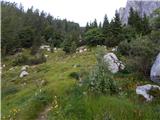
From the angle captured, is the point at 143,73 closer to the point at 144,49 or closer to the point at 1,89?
the point at 144,49

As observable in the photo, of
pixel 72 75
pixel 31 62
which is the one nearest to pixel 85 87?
pixel 72 75

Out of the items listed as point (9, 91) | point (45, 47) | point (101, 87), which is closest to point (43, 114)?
point (101, 87)

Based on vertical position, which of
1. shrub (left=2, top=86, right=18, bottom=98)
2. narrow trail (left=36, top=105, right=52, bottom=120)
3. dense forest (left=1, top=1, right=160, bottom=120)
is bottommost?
shrub (left=2, top=86, right=18, bottom=98)

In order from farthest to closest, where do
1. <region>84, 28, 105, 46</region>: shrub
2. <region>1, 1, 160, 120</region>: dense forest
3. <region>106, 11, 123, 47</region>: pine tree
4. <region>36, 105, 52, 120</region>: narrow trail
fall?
<region>84, 28, 105, 46</region>: shrub
<region>106, 11, 123, 47</region>: pine tree
<region>36, 105, 52, 120</region>: narrow trail
<region>1, 1, 160, 120</region>: dense forest

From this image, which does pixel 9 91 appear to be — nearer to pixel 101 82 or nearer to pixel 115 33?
pixel 101 82

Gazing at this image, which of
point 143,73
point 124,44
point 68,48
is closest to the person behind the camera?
point 143,73

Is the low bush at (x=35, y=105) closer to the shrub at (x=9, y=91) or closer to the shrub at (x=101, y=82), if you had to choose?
the shrub at (x=101, y=82)

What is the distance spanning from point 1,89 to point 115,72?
438 inches

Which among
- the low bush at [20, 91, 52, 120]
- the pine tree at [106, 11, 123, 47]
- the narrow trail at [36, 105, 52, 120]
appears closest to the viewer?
the narrow trail at [36, 105, 52, 120]

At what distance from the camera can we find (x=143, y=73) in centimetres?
2684

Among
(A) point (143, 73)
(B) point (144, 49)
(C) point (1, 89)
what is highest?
(B) point (144, 49)

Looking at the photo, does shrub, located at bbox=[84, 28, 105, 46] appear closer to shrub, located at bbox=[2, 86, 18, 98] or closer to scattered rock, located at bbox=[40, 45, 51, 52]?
scattered rock, located at bbox=[40, 45, 51, 52]

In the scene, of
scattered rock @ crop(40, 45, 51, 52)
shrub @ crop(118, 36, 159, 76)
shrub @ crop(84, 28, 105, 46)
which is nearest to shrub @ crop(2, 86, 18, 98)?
shrub @ crop(118, 36, 159, 76)

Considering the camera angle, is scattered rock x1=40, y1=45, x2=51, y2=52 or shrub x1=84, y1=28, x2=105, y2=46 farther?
scattered rock x1=40, y1=45, x2=51, y2=52
